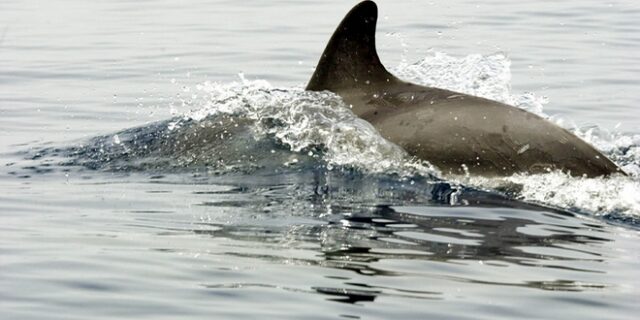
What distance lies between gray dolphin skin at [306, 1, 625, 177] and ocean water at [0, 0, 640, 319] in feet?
0.37

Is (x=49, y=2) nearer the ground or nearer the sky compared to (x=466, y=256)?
nearer the sky

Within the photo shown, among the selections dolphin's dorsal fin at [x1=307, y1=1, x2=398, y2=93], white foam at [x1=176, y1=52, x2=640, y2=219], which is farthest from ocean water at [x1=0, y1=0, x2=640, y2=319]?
dolphin's dorsal fin at [x1=307, y1=1, x2=398, y2=93]

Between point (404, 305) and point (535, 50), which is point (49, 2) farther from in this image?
point (404, 305)

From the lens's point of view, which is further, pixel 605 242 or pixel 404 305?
pixel 605 242

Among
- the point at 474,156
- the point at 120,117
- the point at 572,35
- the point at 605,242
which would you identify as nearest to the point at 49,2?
the point at 572,35

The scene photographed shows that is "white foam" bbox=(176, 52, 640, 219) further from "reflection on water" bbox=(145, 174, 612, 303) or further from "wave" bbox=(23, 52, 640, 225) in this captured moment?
"reflection on water" bbox=(145, 174, 612, 303)

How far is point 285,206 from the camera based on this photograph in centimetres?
1021

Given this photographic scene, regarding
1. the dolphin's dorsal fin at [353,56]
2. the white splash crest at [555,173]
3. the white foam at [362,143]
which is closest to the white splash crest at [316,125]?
the white foam at [362,143]

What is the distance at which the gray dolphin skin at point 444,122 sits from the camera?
1063 cm

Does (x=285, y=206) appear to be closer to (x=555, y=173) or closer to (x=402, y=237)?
(x=402, y=237)

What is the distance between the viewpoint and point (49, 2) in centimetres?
2764

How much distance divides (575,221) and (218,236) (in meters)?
2.46

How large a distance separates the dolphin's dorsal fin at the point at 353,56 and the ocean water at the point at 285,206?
0.69ft

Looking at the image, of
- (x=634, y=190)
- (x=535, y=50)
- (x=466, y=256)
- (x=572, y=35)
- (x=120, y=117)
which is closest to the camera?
(x=466, y=256)
